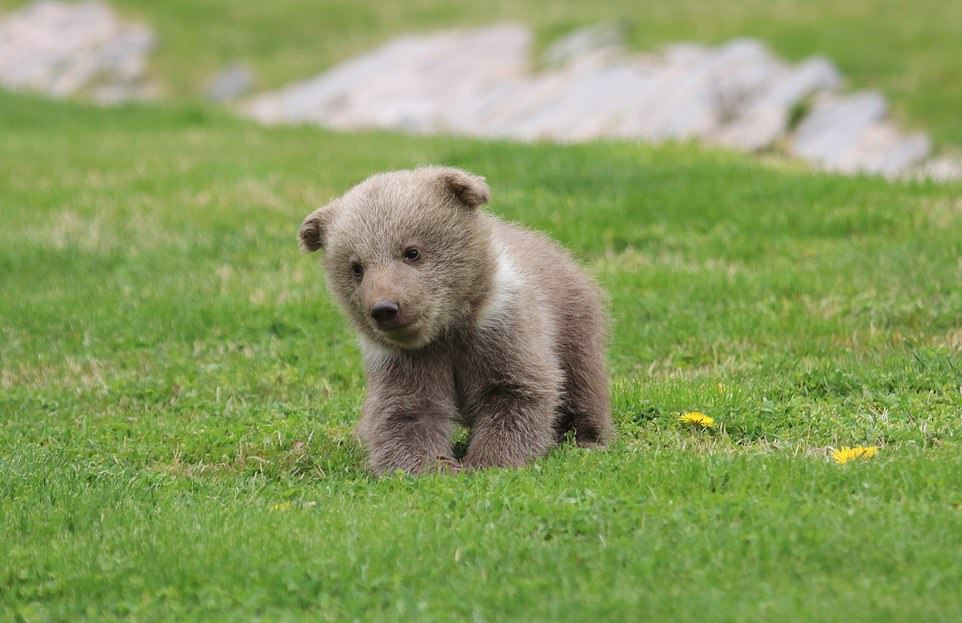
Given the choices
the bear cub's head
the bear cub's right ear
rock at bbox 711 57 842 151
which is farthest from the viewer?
rock at bbox 711 57 842 151

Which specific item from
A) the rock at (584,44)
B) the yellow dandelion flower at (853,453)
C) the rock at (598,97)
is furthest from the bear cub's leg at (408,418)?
the rock at (584,44)

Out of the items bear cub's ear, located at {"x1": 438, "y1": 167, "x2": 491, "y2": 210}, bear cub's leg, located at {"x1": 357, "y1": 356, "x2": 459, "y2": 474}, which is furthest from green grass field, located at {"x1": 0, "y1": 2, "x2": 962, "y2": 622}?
bear cub's ear, located at {"x1": 438, "y1": 167, "x2": 491, "y2": 210}

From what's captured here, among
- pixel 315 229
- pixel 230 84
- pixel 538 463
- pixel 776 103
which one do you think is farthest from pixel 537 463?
pixel 230 84

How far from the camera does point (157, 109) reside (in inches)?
869

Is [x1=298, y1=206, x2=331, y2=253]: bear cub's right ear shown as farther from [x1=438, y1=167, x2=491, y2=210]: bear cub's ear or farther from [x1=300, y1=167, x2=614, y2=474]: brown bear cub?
[x1=438, y1=167, x2=491, y2=210]: bear cub's ear

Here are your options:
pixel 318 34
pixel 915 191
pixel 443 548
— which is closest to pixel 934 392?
pixel 443 548

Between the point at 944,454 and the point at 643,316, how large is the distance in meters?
3.78

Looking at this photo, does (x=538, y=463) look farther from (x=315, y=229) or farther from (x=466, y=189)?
(x=315, y=229)

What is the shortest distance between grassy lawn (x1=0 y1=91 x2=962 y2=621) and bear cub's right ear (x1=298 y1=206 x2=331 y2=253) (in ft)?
3.94

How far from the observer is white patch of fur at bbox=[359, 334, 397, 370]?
7.24 metres

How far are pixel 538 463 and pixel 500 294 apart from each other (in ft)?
3.05

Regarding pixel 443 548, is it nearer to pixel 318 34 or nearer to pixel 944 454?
pixel 944 454

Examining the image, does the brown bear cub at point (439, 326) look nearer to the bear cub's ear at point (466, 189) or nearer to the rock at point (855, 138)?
the bear cub's ear at point (466, 189)

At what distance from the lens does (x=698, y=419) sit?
7.57 meters
